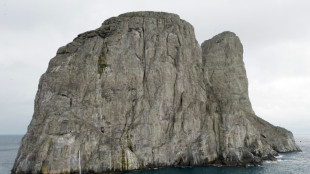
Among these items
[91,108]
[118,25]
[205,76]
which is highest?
[118,25]

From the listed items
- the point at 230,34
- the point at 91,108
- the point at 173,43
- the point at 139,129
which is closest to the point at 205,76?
the point at 173,43

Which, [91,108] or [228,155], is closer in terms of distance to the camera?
[91,108]

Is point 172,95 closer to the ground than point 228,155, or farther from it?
farther from it

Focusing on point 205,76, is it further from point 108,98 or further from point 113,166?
point 113,166

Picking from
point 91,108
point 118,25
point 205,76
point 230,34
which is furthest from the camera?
point 230,34

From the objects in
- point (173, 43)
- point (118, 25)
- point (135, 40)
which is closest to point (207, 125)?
point (173, 43)

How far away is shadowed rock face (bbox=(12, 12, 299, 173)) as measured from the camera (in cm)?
6838

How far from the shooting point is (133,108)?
3179 inches

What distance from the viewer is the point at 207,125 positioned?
8631cm

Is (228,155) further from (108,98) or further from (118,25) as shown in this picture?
(118,25)

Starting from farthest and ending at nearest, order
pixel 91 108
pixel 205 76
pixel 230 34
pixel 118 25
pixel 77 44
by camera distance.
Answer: pixel 230 34, pixel 205 76, pixel 118 25, pixel 77 44, pixel 91 108

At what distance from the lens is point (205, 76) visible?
328 feet

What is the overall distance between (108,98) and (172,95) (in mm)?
21024

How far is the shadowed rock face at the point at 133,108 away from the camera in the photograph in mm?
68375
